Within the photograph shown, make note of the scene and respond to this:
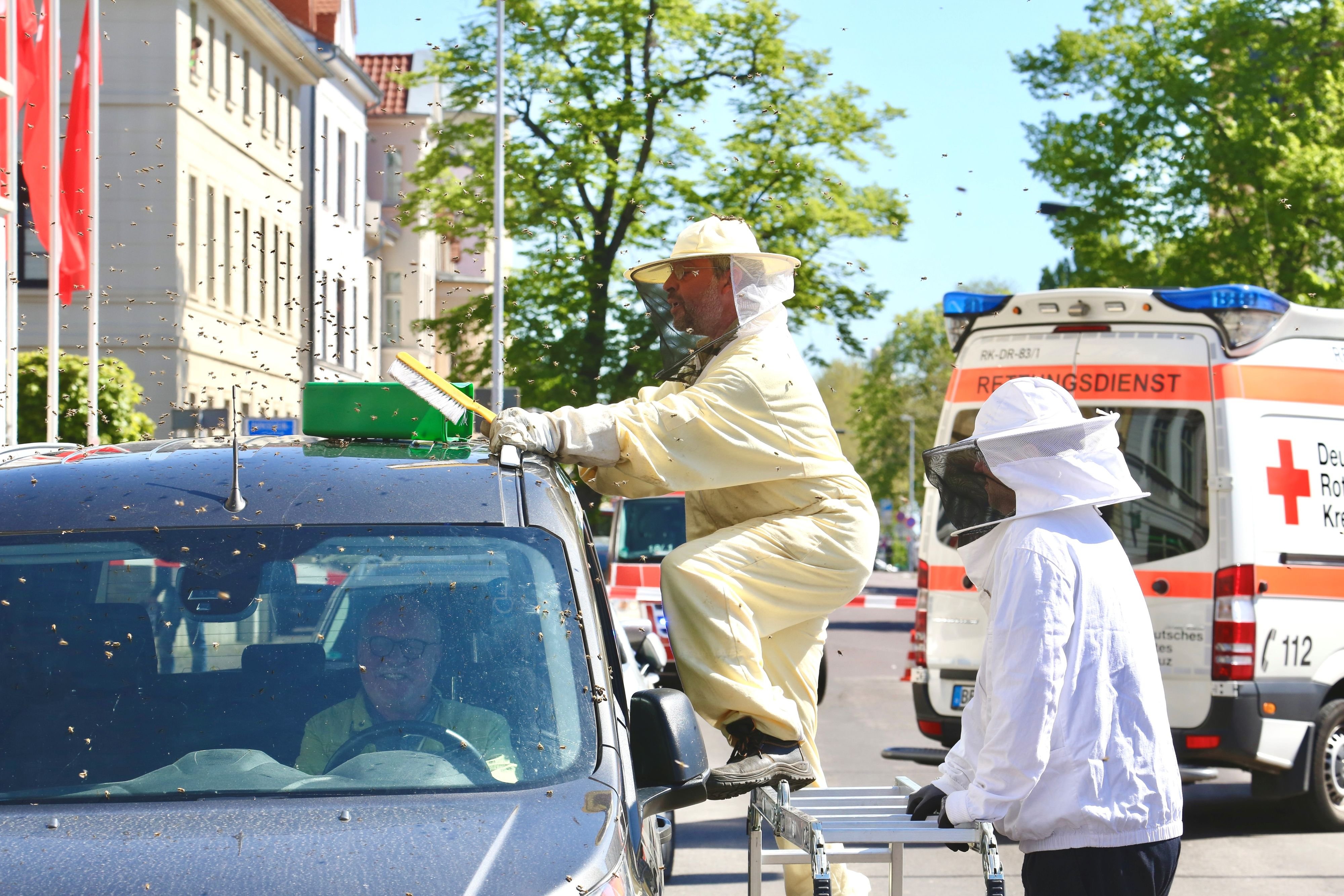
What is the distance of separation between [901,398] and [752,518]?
3362 inches

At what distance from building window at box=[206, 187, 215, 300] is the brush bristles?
29548 mm

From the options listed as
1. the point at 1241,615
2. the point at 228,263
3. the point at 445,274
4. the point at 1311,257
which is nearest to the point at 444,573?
the point at 1241,615

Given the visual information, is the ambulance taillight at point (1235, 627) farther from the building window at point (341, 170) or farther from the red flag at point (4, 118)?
the building window at point (341, 170)

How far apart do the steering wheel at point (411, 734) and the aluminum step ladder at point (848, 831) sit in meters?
0.75

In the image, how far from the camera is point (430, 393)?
416 cm

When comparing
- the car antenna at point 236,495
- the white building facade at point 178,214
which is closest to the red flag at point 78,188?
the white building facade at point 178,214

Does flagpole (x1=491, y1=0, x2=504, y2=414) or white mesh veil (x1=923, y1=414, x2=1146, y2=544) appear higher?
flagpole (x1=491, y1=0, x2=504, y2=414)

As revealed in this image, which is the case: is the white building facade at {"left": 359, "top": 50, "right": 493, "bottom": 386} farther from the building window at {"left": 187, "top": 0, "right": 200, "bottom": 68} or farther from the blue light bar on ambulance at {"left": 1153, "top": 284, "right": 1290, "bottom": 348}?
the blue light bar on ambulance at {"left": 1153, "top": 284, "right": 1290, "bottom": 348}

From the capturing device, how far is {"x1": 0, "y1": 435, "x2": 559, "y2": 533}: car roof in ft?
11.4

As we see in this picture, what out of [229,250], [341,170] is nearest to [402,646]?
[229,250]

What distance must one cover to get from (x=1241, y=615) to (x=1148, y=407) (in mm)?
1347

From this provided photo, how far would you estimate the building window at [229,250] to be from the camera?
Result: 108 feet

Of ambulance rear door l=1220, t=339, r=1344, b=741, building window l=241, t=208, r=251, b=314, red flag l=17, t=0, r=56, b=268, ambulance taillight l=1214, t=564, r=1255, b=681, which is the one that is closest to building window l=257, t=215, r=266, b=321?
building window l=241, t=208, r=251, b=314

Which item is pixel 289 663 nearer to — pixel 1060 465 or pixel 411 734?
pixel 411 734
